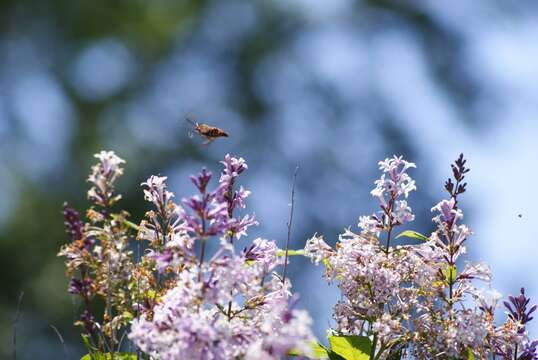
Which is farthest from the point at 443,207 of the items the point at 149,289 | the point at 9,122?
the point at 9,122

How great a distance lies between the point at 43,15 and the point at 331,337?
12.9 meters

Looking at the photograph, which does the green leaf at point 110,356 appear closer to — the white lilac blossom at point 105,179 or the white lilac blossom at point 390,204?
the white lilac blossom at point 105,179

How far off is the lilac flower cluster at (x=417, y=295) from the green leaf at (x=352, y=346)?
0.02 m

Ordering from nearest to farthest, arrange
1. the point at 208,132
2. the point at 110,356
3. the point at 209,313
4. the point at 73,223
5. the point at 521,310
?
the point at 73,223
the point at 209,313
the point at 110,356
the point at 521,310
the point at 208,132

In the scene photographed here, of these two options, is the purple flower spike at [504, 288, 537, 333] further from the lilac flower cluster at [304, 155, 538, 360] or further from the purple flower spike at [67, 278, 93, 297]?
the purple flower spike at [67, 278, 93, 297]

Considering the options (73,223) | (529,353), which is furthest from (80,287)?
(529,353)

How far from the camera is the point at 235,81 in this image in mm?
13195

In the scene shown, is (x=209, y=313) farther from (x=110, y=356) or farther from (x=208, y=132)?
(x=208, y=132)

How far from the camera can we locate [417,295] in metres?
1.58

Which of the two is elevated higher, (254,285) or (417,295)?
(417,295)

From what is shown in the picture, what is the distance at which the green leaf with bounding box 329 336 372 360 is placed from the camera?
156 cm

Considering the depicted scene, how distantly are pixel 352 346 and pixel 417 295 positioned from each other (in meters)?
0.14

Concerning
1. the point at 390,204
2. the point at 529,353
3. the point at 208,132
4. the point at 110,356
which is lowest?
the point at 110,356

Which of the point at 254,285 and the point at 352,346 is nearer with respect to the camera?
the point at 254,285
